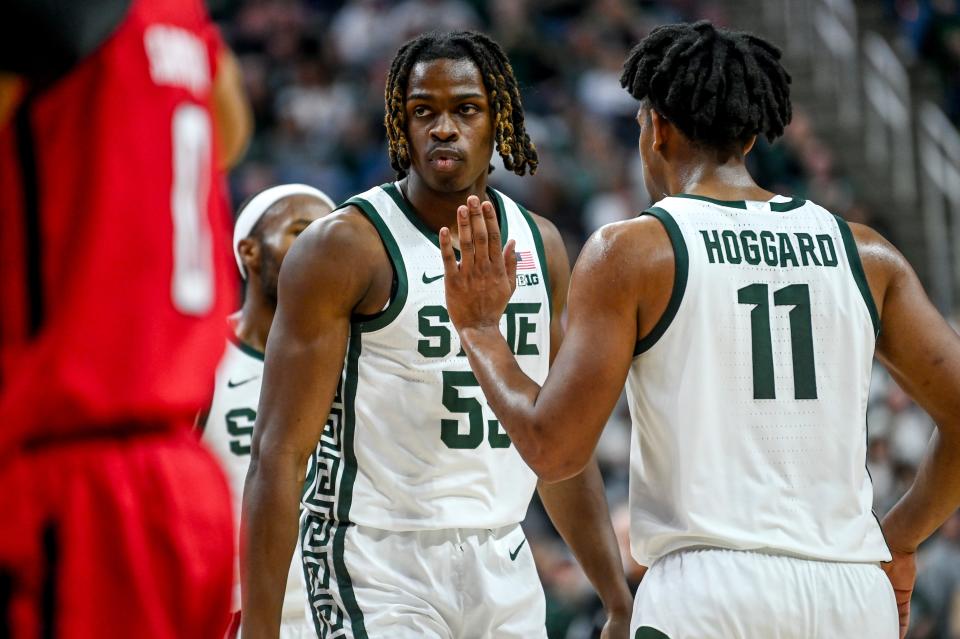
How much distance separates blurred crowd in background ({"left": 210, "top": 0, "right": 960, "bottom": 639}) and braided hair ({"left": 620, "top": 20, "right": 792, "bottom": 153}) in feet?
22.6

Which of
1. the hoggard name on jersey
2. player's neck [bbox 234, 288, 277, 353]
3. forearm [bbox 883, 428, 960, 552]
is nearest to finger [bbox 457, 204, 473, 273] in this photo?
the hoggard name on jersey

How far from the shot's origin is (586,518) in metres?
4.50

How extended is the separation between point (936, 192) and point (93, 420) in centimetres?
1242

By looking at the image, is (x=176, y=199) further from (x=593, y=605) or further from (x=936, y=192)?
(x=936, y=192)

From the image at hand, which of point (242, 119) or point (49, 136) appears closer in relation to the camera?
point (49, 136)

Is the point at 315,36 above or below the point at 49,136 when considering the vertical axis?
above

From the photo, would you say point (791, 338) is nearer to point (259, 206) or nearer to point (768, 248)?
point (768, 248)

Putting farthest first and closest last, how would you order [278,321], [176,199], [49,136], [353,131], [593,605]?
[353,131], [593,605], [278,321], [176,199], [49,136]

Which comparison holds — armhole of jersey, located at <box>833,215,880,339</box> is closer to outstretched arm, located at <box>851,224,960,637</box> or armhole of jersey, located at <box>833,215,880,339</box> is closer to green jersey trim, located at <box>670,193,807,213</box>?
outstretched arm, located at <box>851,224,960,637</box>

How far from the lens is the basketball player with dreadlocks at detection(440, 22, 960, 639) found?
343 cm

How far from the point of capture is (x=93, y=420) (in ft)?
6.98

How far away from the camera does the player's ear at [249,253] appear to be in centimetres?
542

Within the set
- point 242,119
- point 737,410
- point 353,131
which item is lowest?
point 737,410

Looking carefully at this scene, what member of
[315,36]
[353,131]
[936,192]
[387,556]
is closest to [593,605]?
[387,556]
